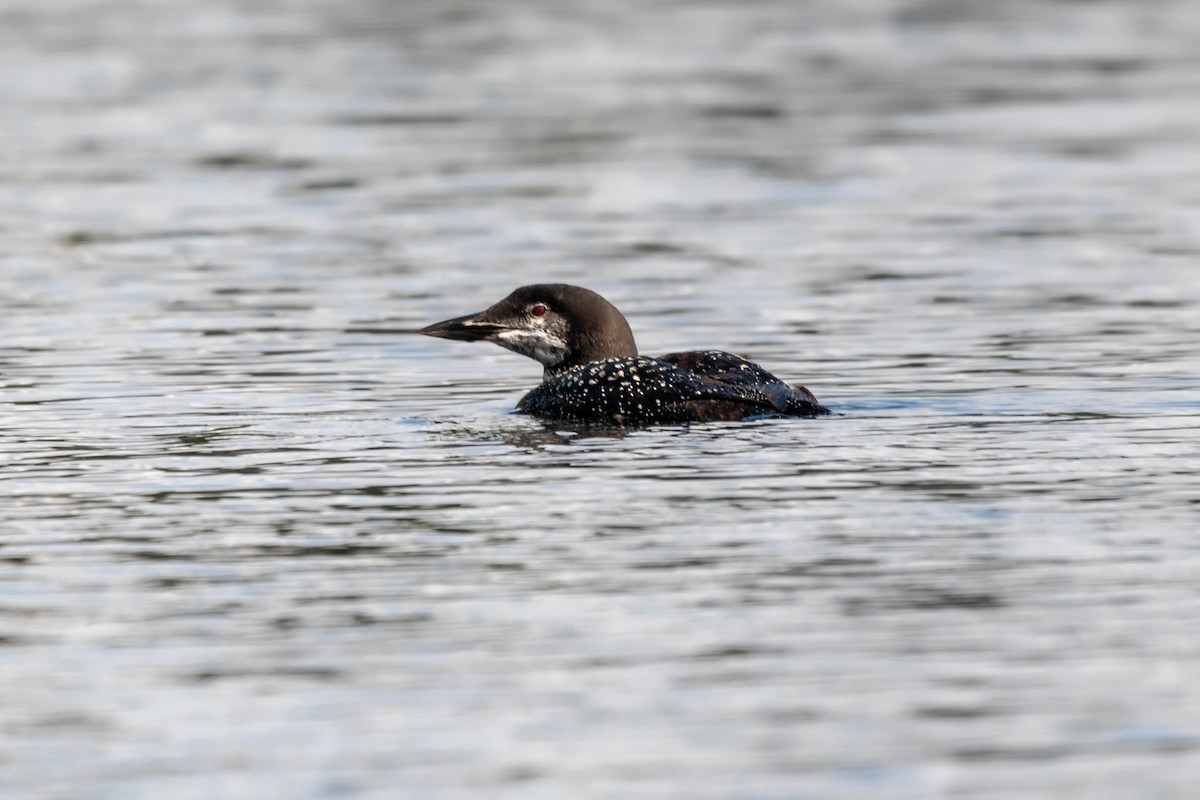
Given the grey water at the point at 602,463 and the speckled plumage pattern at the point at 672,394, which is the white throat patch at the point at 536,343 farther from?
the speckled plumage pattern at the point at 672,394

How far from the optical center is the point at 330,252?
1498 centimetres

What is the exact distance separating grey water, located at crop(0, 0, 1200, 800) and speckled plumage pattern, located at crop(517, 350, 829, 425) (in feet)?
0.59

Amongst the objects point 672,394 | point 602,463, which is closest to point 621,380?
point 672,394

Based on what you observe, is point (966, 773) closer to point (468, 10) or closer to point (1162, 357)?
point (1162, 357)

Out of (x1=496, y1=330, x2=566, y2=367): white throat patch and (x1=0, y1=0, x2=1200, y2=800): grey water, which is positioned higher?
(x1=496, y1=330, x2=566, y2=367): white throat patch

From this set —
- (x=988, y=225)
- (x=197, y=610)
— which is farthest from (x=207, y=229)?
(x=197, y=610)

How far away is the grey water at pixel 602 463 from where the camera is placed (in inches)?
206

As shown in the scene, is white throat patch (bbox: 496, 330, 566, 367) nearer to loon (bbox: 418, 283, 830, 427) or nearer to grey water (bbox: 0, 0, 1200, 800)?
loon (bbox: 418, 283, 830, 427)

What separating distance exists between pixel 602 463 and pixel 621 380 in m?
1.06

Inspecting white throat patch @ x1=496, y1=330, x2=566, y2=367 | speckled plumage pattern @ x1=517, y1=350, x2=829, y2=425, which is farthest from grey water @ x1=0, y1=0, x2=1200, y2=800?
white throat patch @ x1=496, y1=330, x2=566, y2=367

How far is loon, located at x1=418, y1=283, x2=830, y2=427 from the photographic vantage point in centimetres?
929

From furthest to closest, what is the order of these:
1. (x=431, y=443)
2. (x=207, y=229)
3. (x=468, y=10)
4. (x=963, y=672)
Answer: (x=468, y=10) < (x=207, y=229) < (x=431, y=443) < (x=963, y=672)

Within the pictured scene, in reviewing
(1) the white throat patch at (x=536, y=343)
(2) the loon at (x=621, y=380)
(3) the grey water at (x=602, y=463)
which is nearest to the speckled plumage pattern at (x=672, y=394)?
(2) the loon at (x=621, y=380)

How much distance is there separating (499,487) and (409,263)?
6970 mm
